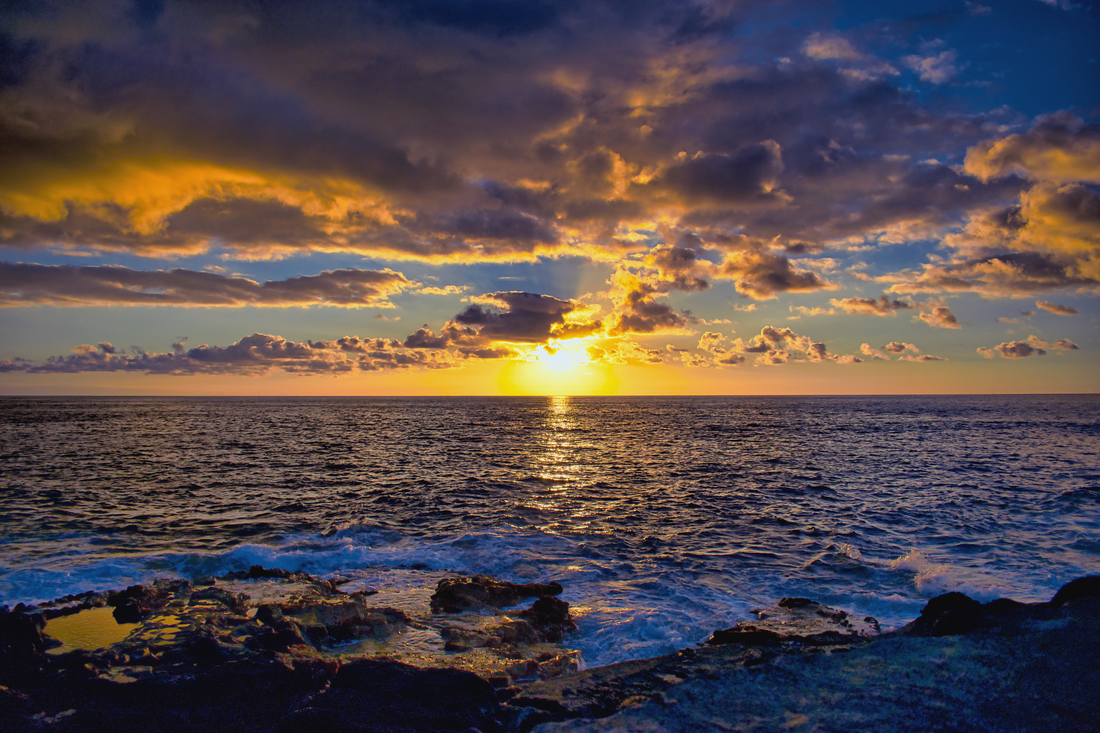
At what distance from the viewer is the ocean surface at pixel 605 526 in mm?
13336

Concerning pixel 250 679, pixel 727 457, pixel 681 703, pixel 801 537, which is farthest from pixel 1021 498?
pixel 250 679

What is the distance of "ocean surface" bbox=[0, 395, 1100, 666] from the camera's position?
1334cm

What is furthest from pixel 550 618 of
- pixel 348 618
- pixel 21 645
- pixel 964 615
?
pixel 21 645

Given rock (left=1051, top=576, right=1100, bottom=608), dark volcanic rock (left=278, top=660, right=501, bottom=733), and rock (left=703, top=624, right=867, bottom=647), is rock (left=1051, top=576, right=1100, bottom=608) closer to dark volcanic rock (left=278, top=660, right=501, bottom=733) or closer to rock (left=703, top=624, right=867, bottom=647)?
rock (left=703, top=624, right=867, bottom=647)

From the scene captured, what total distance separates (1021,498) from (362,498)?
32.6 metres

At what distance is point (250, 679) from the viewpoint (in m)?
7.67

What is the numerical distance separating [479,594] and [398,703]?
5.09 metres

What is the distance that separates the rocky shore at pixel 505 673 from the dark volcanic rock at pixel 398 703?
27mm

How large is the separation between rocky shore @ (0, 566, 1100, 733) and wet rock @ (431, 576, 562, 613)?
Result: 94 cm

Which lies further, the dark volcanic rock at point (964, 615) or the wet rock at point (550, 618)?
the wet rock at point (550, 618)

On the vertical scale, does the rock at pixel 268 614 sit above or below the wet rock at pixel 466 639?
above

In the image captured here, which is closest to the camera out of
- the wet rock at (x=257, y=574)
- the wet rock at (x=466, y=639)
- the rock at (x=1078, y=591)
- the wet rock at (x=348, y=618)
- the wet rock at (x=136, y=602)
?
the rock at (x=1078, y=591)

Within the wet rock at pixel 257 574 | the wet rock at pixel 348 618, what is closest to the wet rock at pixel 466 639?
the wet rock at pixel 348 618

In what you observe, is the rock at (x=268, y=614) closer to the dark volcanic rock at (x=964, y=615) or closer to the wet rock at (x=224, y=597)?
the wet rock at (x=224, y=597)
